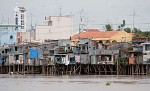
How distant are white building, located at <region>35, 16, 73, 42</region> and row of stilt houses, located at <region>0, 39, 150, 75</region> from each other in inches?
311

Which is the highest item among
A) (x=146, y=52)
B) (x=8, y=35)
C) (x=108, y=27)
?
(x=108, y=27)

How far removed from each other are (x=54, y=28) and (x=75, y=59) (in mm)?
17854

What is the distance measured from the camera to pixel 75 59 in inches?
2670

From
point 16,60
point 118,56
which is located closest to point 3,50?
point 16,60

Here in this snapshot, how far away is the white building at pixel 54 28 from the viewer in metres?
84.6

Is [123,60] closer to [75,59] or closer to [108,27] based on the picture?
[75,59]

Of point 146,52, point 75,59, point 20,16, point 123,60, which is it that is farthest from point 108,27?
point 146,52

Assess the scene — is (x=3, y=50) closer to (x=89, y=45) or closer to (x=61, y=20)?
(x=61, y=20)

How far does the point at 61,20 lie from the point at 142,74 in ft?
86.7

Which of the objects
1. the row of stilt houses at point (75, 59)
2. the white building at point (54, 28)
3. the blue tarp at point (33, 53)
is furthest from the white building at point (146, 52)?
the white building at point (54, 28)

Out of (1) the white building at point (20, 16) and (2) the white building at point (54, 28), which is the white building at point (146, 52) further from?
(1) the white building at point (20, 16)

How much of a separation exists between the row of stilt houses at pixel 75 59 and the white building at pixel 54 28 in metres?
7.90

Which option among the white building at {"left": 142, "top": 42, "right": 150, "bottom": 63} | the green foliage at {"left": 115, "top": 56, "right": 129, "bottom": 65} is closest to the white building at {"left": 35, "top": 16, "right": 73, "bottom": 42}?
the green foliage at {"left": 115, "top": 56, "right": 129, "bottom": 65}

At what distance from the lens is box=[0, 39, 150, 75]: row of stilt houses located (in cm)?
6319
